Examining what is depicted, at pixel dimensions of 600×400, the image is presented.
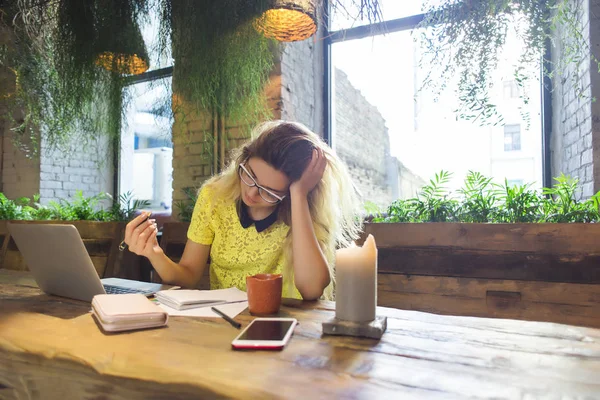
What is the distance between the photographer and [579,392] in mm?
562

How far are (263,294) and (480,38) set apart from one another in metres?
1.42

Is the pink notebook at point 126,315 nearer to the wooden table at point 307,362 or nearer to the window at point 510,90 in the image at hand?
the wooden table at point 307,362

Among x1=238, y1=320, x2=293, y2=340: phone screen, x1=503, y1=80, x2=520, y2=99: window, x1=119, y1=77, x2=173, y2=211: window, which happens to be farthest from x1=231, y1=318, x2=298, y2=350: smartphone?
x1=503, y1=80, x2=520, y2=99: window

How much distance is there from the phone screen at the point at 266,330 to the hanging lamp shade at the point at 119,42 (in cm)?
155

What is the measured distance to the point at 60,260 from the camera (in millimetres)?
1086

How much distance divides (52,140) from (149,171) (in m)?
1.74

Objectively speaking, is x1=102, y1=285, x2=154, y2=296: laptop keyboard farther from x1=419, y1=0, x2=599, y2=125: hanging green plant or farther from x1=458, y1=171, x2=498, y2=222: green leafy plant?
x1=419, y1=0, x2=599, y2=125: hanging green plant

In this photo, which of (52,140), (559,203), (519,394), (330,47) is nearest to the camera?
(519,394)

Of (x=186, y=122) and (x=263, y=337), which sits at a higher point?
(x=186, y=122)

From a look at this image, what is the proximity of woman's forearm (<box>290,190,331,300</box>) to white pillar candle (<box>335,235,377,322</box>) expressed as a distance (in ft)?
1.39

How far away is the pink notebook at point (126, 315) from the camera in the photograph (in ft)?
2.80

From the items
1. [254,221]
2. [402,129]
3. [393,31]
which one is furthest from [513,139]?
[254,221]

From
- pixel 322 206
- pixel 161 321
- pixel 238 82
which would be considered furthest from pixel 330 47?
pixel 161 321

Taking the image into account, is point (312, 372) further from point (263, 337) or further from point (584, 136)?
point (584, 136)
